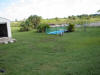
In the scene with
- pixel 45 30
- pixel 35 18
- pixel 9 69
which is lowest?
pixel 9 69

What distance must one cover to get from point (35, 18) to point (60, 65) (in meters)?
22.4

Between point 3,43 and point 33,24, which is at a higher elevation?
point 33,24

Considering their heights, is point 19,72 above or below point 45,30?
below

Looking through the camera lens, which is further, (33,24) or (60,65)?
(33,24)

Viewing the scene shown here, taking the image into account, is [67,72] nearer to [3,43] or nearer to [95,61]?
[95,61]

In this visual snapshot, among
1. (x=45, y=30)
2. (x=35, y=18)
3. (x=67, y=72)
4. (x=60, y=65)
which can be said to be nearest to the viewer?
(x=67, y=72)

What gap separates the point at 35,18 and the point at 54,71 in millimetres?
22829

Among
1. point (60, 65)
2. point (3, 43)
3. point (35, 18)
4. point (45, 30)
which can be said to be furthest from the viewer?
point (35, 18)

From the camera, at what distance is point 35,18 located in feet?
84.2

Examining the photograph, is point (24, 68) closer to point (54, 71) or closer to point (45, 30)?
point (54, 71)

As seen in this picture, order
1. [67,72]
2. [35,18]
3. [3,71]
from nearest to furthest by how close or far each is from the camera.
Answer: [67,72] < [3,71] < [35,18]

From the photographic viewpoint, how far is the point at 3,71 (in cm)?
394

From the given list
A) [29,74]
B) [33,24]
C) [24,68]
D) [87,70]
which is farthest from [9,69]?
[33,24]

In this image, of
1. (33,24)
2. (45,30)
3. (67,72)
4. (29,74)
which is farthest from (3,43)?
(33,24)
